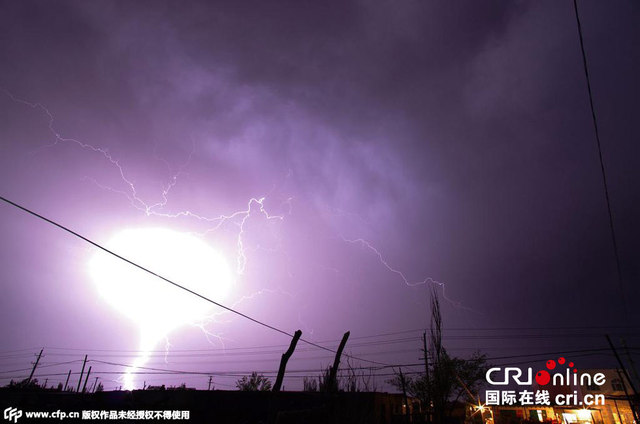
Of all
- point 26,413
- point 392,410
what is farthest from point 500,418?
point 26,413

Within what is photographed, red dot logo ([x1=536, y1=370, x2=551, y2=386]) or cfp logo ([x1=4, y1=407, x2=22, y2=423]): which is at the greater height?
red dot logo ([x1=536, y1=370, x2=551, y2=386])

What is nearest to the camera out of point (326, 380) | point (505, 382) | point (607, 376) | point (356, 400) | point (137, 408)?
point (356, 400)

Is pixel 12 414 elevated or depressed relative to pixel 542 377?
depressed

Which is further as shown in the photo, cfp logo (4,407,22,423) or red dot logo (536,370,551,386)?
red dot logo (536,370,551,386)

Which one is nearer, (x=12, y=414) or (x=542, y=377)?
(x=12, y=414)

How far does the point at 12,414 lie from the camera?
18.3m

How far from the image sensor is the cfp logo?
1802 centimetres

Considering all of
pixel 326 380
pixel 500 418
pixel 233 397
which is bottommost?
pixel 500 418

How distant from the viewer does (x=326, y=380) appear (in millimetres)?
10320

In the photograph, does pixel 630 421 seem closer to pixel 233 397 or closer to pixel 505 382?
pixel 505 382

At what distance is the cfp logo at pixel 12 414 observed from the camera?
18.0 meters

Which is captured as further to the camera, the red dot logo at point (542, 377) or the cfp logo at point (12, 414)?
the red dot logo at point (542, 377)

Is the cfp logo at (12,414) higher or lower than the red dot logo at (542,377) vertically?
lower

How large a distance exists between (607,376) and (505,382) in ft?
114
